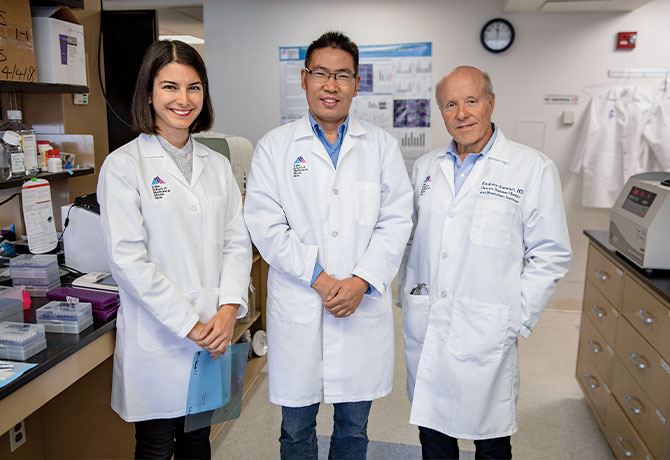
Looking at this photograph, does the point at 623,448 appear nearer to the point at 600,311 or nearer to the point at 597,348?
the point at 597,348

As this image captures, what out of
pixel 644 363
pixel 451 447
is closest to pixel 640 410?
pixel 644 363

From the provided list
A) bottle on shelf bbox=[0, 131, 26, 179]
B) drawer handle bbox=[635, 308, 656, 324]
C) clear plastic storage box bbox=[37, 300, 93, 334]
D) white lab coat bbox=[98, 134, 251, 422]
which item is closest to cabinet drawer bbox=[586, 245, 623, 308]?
drawer handle bbox=[635, 308, 656, 324]

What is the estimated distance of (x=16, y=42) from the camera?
1.86 m

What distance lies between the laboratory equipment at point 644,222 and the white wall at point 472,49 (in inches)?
Result: 74.0

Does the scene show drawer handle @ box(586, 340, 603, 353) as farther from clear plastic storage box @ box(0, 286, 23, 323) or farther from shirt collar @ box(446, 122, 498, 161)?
clear plastic storage box @ box(0, 286, 23, 323)

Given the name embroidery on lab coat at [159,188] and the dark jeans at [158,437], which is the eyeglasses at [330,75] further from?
the dark jeans at [158,437]

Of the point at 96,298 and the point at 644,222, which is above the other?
the point at 644,222

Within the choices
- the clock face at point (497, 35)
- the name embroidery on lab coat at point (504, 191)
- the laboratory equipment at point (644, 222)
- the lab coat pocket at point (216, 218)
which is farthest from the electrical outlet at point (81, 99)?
the clock face at point (497, 35)

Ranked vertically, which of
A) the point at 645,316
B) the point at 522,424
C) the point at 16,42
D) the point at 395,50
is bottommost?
the point at 522,424

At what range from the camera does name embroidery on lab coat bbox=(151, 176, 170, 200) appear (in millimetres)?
1530

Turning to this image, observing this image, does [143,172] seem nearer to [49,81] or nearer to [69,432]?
[49,81]

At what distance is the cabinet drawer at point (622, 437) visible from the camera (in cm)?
200

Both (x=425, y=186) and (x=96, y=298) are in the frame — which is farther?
(x=425, y=186)

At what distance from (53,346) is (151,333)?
252 millimetres
